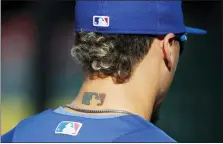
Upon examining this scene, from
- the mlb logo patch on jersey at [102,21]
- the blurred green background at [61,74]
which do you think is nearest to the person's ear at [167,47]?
the mlb logo patch on jersey at [102,21]

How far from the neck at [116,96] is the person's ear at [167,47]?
0.12 metres

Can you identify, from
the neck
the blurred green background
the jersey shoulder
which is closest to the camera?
the jersey shoulder

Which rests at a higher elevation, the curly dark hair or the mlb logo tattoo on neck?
the curly dark hair

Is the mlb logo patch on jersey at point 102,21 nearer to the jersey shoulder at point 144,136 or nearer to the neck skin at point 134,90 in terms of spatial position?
the neck skin at point 134,90

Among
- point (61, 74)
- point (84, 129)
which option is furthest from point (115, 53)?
point (61, 74)

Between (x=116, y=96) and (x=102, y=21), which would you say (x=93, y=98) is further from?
(x=102, y=21)

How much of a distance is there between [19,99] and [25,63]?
0.39m

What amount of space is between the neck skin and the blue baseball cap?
0.38 feet

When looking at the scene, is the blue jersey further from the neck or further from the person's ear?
the person's ear

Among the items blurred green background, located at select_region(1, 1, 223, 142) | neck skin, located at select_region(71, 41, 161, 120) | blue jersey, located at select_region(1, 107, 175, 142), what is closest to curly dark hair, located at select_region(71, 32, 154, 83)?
neck skin, located at select_region(71, 41, 161, 120)

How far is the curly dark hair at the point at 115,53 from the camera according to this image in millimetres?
1842

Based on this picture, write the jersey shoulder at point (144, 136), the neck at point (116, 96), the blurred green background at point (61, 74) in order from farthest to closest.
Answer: the blurred green background at point (61, 74)
the neck at point (116, 96)
the jersey shoulder at point (144, 136)

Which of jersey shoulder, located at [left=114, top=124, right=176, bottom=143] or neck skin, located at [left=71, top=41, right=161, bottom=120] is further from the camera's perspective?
neck skin, located at [left=71, top=41, right=161, bottom=120]

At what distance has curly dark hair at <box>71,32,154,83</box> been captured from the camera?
6.04 feet
